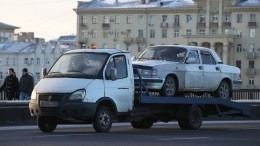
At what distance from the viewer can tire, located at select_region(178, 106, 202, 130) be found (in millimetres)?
24344

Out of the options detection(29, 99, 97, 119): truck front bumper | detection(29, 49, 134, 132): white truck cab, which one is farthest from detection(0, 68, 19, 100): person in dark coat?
detection(29, 99, 97, 119): truck front bumper

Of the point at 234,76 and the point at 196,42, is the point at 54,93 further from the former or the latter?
the point at 196,42

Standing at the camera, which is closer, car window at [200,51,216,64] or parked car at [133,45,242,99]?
parked car at [133,45,242,99]

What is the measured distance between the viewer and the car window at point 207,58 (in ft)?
81.0

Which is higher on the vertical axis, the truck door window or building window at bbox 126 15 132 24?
building window at bbox 126 15 132 24

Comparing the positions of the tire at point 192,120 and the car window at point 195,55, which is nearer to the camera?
the car window at point 195,55

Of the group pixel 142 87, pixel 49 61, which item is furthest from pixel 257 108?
pixel 49 61

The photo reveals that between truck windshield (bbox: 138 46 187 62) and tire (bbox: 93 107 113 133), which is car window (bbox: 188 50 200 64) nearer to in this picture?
truck windshield (bbox: 138 46 187 62)

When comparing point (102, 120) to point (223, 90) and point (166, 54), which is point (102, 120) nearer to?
point (166, 54)

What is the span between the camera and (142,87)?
72.7 ft

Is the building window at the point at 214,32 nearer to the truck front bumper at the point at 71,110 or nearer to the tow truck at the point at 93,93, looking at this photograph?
the tow truck at the point at 93,93

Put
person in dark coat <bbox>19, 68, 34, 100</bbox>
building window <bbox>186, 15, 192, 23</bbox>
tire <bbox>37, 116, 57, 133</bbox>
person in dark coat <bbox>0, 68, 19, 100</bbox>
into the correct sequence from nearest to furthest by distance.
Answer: tire <bbox>37, 116, 57, 133</bbox>, person in dark coat <bbox>19, 68, 34, 100</bbox>, person in dark coat <bbox>0, 68, 19, 100</bbox>, building window <bbox>186, 15, 192, 23</bbox>

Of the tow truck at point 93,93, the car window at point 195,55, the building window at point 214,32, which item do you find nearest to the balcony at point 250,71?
the building window at point 214,32

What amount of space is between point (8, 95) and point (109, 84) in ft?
33.2
